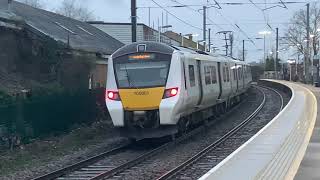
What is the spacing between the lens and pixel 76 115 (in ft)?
72.0

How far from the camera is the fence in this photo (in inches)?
667

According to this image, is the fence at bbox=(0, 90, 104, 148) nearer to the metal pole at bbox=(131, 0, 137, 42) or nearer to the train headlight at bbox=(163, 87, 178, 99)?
the metal pole at bbox=(131, 0, 137, 42)

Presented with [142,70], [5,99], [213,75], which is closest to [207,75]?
[213,75]

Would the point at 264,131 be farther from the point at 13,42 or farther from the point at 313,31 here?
the point at 313,31

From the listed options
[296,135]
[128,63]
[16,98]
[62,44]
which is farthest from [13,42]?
[296,135]

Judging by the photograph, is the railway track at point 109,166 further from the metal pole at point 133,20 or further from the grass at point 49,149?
the metal pole at point 133,20

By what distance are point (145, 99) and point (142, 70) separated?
3.12 ft

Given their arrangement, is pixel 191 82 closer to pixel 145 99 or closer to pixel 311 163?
pixel 145 99

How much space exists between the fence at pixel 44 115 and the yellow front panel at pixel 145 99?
11.2ft

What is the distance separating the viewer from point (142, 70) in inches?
669

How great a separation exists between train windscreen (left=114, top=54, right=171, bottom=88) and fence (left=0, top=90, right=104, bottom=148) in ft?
10.7

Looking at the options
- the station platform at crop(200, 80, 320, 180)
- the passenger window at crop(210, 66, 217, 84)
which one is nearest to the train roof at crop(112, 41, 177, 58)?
the station platform at crop(200, 80, 320, 180)

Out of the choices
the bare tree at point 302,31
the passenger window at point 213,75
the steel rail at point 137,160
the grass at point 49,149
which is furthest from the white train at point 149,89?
the bare tree at point 302,31

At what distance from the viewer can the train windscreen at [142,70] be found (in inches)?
Answer: 661
